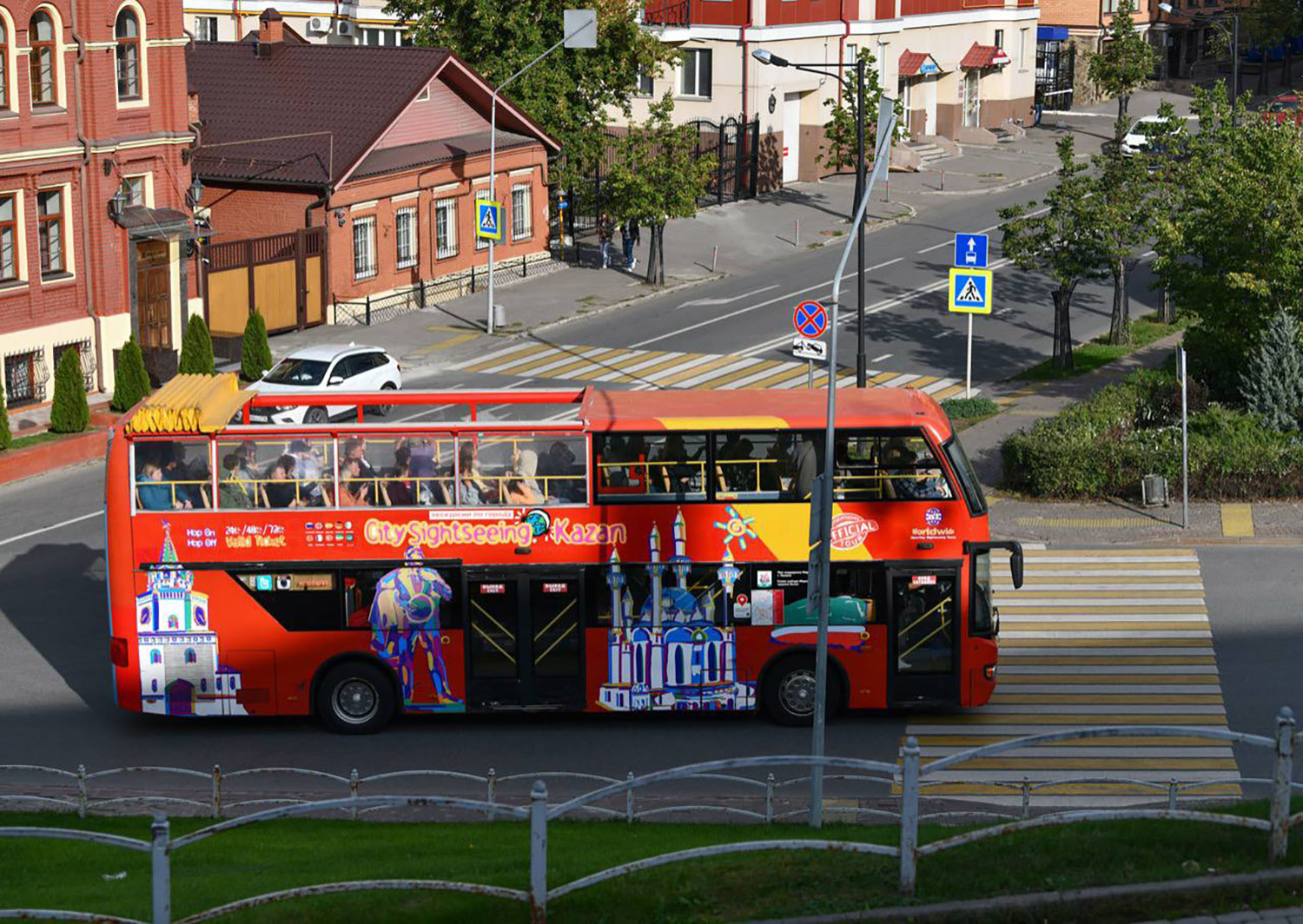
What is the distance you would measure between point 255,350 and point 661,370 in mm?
9414

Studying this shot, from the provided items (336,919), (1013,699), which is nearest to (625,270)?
(1013,699)

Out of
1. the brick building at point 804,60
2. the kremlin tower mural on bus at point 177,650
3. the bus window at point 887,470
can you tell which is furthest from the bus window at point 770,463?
the brick building at point 804,60

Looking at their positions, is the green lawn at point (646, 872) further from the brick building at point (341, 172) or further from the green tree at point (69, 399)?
the brick building at point (341, 172)

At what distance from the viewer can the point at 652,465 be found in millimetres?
21531

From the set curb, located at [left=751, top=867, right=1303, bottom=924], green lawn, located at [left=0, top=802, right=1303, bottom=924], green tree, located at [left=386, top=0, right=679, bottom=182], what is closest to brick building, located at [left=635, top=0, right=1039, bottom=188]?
green tree, located at [left=386, top=0, right=679, bottom=182]

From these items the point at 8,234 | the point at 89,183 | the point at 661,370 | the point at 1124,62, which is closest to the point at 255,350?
the point at 89,183

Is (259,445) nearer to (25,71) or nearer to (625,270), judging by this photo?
(25,71)

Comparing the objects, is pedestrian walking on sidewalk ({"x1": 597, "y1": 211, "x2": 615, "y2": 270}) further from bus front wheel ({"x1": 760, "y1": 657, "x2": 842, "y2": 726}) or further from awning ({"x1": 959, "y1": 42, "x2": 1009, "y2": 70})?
bus front wheel ({"x1": 760, "y1": 657, "x2": 842, "y2": 726})

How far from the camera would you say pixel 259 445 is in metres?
21.4

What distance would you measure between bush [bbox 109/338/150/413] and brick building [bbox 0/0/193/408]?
184cm

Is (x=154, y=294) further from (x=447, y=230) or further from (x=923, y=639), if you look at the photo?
(x=923, y=639)

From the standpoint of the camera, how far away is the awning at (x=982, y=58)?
79.7 m

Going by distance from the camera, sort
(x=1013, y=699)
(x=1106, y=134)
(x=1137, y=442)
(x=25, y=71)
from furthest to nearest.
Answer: (x=1106, y=134)
(x=25, y=71)
(x=1137, y=442)
(x=1013, y=699)

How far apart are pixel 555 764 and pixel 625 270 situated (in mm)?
34463
